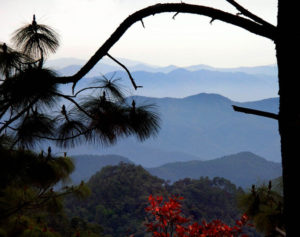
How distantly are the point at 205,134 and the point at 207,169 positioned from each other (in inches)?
2871

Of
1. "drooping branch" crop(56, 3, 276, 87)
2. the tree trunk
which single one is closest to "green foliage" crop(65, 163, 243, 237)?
"drooping branch" crop(56, 3, 276, 87)

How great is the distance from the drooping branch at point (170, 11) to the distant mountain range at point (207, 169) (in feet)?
209

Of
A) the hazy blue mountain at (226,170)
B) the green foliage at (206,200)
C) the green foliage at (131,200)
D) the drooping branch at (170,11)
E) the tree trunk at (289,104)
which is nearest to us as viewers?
the tree trunk at (289,104)

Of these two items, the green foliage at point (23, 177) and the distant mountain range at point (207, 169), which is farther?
the distant mountain range at point (207, 169)

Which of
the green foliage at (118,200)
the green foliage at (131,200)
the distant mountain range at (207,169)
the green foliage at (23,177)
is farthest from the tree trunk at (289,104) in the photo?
the distant mountain range at (207,169)

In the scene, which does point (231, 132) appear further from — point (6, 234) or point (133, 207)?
point (6, 234)

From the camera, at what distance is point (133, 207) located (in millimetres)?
20203

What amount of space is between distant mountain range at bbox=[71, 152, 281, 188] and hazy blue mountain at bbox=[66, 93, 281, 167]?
5010 centimetres

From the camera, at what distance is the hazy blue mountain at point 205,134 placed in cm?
12531

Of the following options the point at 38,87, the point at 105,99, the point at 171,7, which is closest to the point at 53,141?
the point at 105,99

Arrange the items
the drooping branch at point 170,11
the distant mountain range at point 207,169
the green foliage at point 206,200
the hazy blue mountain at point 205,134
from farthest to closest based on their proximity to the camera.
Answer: the hazy blue mountain at point 205,134 < the distant mountain range at point 207,169 < the green foliage at point 206,200 < the drooping branch at point 170,11

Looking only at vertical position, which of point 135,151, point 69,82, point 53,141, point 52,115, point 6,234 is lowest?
point 135,151

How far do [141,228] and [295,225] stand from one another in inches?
707

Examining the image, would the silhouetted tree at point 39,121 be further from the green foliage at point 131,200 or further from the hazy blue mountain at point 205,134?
the hazy blue mountain at point 205,134
